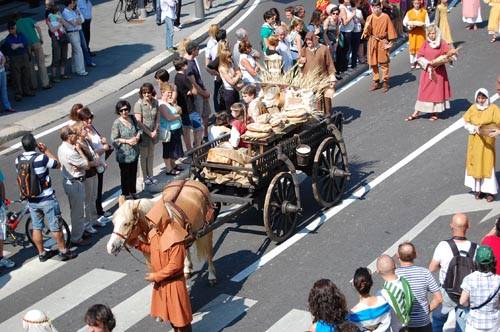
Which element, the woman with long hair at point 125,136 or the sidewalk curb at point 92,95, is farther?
the sidewalk curb at point 92,95

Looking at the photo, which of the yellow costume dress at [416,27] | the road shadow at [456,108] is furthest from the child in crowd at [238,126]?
the yellow costume dress at [416,27]

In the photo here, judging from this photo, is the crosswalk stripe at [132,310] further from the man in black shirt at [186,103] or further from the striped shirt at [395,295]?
the man in black shirt at [186,103]

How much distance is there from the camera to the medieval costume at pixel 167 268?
10547 millimetres

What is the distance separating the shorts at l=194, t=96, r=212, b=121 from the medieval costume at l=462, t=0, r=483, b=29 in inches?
350

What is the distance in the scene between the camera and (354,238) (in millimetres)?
13391

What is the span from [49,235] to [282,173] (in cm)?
355

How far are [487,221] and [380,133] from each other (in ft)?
12.7

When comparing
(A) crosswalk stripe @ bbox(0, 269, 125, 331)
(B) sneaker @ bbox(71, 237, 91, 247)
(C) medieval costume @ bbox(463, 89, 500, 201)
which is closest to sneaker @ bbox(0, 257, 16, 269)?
(B) sneaker @ bbox(71, 237, 91, 247)

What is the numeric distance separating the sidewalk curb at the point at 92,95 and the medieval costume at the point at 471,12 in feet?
20.3

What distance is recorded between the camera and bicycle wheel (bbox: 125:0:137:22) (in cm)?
2594

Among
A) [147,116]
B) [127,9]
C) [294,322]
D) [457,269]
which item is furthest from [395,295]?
[127,9]

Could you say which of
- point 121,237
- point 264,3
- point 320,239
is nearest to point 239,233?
point 320,239

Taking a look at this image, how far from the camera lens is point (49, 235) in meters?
14.1

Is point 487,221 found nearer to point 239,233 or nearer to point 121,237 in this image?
point 239,233
